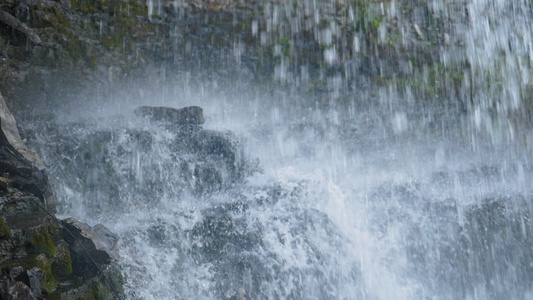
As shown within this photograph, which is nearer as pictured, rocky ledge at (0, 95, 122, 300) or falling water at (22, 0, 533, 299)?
rocky ledge at (0, 95, 122, 300)

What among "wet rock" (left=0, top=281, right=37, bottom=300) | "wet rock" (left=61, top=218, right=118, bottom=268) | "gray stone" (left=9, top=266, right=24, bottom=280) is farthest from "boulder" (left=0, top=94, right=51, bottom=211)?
"wet rock" (left=0, top=281, right=37, bottom=300)

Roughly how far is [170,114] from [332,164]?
2821 millimetres

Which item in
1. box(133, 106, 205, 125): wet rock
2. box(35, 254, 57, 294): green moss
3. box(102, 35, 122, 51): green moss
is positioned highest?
box(102, 35, 122, 51): green moss

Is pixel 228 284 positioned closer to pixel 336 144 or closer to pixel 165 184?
pixel 165 184

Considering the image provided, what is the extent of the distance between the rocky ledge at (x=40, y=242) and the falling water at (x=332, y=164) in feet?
1.09

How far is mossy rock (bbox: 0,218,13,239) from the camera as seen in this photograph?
3891mm

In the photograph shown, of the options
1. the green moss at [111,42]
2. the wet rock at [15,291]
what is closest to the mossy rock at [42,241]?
the wet rock at [15,291]

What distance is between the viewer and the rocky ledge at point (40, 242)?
151 inches

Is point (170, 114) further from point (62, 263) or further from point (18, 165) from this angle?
point (62, 263)

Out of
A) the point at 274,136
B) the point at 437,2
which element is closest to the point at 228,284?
the point at 274,136

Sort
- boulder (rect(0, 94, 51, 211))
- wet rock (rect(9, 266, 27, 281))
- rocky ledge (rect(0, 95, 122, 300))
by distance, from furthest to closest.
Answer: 1. boulder (rect(0, 94, 51, 211))
2. rocky ledge (rect(0, 95, 122, 300))
3. wet rock (rect(9, 266, 27, 281))

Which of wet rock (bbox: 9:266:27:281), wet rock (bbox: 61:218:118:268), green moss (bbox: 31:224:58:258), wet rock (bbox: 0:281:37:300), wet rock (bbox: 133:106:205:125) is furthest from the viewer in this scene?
wet rock (bbox: 133:106:205:125)

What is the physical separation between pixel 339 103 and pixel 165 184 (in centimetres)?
353

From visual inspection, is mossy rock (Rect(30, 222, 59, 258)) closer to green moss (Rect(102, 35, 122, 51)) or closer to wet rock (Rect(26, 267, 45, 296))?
wet rock (Rect(26, 267, 45, 296))
